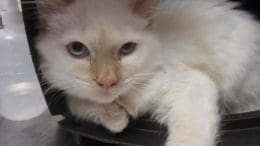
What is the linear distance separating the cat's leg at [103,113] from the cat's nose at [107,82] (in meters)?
0.11

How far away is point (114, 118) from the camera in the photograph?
84cm

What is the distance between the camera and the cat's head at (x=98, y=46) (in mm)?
762

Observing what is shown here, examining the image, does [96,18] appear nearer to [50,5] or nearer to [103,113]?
[50,5]

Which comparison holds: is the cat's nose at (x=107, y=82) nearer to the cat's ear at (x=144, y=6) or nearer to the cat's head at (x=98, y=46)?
the cat's head at (x=98, y=46)

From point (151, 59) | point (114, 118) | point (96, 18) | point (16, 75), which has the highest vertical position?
point (96, 18)

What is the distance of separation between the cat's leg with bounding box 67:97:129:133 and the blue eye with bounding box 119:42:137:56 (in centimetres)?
13

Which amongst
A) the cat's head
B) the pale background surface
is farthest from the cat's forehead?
the pale background surface

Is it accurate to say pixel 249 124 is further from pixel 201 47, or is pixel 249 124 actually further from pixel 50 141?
pixel 50 141

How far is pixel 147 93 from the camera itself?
87cm

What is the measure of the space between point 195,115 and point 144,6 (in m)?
0.28

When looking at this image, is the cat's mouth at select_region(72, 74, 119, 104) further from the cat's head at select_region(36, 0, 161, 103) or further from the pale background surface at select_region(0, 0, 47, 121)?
the pale background surface at select_region(0, 0, 47, 121)

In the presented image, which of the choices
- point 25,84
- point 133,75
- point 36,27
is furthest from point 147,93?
point 25,84

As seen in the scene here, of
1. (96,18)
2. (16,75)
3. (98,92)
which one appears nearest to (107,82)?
(98,92)

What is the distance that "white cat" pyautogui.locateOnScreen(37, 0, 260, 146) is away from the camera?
2.54 ft
